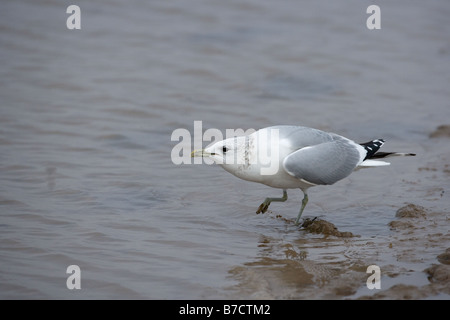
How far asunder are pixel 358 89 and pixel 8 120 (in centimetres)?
520

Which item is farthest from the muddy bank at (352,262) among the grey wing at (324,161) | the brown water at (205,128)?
the grey wing at (324,161)

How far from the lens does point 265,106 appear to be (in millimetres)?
9461

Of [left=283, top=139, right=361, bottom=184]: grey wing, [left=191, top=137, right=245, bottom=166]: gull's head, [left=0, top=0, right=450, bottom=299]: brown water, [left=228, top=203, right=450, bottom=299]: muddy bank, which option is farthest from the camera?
[left=283, top=139, right=361, bottom=184]: grey wing

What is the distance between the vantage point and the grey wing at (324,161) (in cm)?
589

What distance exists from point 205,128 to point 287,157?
2.97 meters

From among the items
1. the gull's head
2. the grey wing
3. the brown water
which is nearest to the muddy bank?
the brown water

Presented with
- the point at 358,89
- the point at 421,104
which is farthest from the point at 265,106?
the point at 421,104

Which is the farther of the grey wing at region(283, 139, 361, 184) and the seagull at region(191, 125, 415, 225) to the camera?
the grey wing at region(283, 139, 361, 184)

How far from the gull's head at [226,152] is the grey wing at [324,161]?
0.42 meters

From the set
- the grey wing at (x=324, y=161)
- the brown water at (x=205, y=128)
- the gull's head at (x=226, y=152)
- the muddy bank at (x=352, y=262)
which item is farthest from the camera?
the grey wing at (x=324, y=161)

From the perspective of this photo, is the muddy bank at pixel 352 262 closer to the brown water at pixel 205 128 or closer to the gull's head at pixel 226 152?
the brown water at pixel 205 128

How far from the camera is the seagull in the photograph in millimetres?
5754

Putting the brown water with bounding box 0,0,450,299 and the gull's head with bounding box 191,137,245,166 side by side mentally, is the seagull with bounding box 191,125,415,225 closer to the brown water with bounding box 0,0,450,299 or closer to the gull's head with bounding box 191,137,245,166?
the gull's head with bounding box 191,137,245,166

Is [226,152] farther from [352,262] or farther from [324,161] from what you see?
[352,262]
